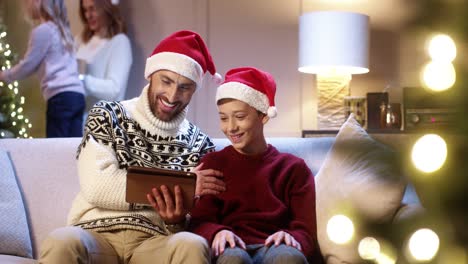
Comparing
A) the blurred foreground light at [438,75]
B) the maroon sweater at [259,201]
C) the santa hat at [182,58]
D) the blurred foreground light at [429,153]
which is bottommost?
the maroon sweater at [259,201]

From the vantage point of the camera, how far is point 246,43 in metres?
4.80

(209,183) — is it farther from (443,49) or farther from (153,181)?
(443,49)

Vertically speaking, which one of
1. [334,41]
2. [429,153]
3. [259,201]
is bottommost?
[259,201]

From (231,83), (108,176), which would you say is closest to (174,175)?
(108,176)

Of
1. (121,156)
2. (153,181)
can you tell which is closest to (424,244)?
(153,181)

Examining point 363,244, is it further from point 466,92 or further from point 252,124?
point 252,124

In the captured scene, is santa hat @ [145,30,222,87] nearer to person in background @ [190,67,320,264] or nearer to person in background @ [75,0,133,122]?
person in background @ [190,67,320,264]

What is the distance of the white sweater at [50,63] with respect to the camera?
155 inches

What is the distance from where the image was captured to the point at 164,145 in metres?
2.25

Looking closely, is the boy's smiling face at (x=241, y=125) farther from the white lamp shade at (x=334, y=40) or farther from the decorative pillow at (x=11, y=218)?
the white lamp shade at (x=334, y=40)

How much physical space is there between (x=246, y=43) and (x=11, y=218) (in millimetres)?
2758

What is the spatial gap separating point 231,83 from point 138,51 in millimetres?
2847

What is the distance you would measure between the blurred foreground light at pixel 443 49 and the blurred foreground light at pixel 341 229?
18cm

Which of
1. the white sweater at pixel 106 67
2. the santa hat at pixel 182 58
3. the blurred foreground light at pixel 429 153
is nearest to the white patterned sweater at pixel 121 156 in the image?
the santa hat at pixel 182 58
